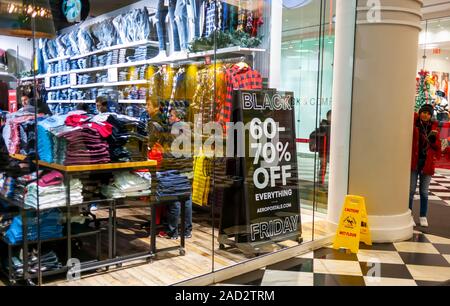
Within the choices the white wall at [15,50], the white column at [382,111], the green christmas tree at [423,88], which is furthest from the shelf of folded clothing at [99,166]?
the green christmas tree at [423,88]

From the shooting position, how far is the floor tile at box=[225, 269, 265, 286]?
10.9ft

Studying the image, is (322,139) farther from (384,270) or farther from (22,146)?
(22,146)

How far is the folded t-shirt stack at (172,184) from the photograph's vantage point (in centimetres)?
372

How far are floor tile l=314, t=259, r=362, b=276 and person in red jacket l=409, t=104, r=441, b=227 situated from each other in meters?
1.86

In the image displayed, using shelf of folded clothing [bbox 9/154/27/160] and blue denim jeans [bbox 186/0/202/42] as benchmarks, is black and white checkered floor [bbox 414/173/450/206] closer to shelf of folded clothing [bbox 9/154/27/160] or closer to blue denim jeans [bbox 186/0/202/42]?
blue denim jeans [bbox 186/0/202/42]

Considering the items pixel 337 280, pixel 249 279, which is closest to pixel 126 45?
pixel 249 279

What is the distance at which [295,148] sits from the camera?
409 centimetres

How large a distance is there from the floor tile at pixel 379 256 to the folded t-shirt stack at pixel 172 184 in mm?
1755

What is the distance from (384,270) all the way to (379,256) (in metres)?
0.40

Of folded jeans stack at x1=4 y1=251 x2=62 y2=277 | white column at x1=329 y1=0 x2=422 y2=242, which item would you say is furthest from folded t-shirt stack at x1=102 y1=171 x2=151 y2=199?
white column at x1=329 y1=0 x2=422 y2=242

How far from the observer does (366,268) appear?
370 cm

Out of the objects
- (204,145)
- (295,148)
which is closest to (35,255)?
(204,145)

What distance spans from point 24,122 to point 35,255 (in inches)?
37.3
